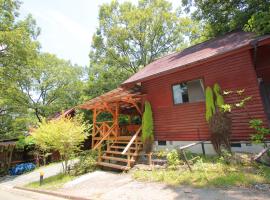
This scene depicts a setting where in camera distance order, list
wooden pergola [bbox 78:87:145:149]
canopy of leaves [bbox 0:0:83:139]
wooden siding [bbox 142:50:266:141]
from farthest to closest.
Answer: canopy of leaves [bbox 0:0:83:139] → wooden pergola [bbox 78:87:145:149] → wooden siding [bbox 142:50:266:141]

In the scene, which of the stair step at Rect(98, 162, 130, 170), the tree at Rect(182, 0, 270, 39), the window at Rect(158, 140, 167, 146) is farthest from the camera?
the tree at Rect(182, 0, 270, 39)

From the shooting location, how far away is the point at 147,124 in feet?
36.6

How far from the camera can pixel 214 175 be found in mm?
6469

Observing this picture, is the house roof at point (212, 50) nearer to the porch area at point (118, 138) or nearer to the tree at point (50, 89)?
Result: the porch area at point (118, 138)

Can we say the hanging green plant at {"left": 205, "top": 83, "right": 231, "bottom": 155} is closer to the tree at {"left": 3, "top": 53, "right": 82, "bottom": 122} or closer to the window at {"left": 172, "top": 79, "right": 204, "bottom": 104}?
the window at {"left": 172, "top": 79, "right": 204, "bottom": 104}

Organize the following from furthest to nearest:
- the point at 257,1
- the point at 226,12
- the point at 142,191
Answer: the point at 226,12, the point at 257,1, the point at 142,191

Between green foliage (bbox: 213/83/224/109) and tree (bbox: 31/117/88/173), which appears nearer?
green foliage (bbox: 213/83/224/109)

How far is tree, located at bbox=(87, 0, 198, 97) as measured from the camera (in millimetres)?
27266

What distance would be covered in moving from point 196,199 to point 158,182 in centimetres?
215

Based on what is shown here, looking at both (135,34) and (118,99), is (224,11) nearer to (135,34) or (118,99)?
(118,99)

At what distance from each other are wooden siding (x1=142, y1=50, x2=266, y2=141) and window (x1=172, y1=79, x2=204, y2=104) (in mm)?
262

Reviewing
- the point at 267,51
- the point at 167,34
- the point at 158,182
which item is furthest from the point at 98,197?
the point at 167,34

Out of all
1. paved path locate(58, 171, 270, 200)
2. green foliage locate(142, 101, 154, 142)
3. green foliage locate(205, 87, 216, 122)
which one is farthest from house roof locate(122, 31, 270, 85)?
paved path locate(58, 171, 270, 200)

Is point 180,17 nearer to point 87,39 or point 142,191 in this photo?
point 87,39
